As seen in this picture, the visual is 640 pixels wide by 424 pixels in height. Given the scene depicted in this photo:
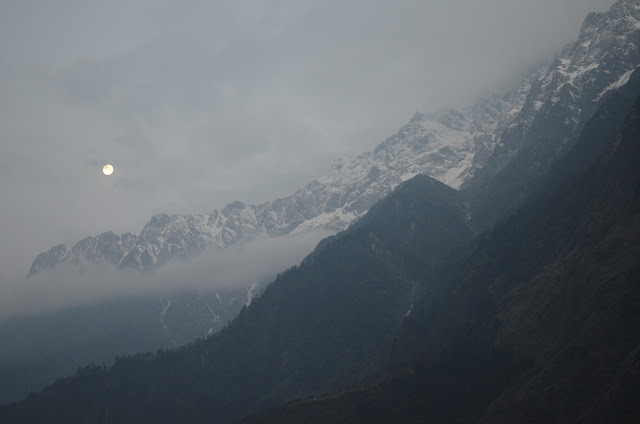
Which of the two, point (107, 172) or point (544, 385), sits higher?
point (107, 172)

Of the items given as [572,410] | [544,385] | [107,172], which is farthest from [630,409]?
[107,172]

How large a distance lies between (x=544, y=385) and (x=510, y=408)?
557 inches

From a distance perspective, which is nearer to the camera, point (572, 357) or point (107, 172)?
point (107, 172)

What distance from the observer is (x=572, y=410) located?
174500 mm

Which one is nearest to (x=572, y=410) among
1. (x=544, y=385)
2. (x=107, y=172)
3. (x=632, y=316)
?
(x=544, y=385)

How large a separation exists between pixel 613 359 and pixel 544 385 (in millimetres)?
24275

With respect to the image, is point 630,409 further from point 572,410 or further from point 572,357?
point 572,357

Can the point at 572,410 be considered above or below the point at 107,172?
below

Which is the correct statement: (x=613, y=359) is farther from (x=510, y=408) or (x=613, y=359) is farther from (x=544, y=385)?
(x=510, y=408)

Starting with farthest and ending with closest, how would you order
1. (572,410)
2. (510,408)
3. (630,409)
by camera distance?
(510,408), (572,410), (630,409)

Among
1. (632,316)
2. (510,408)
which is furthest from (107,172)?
(632,316)

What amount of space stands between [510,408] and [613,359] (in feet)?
122

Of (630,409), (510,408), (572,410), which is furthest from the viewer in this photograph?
(510,408)

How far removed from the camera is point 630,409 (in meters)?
154
